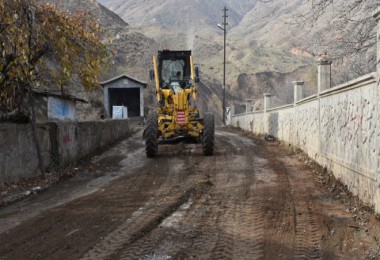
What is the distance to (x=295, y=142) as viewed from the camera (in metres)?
16.0

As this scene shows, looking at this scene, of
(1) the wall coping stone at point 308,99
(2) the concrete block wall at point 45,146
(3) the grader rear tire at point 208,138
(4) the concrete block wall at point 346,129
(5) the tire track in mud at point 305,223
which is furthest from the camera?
(3) the grader rear tire at point 208,138

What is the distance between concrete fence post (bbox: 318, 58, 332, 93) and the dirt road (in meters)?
2.37

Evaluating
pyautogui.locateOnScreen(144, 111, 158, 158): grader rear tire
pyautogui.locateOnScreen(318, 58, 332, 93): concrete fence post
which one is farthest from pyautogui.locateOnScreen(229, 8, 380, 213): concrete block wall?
pyautogui.locateOnScreen(144, 111, 158, 158): grader rear tire

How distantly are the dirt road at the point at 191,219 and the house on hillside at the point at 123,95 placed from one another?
28.4 metres

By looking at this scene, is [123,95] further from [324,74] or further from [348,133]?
[348,133]

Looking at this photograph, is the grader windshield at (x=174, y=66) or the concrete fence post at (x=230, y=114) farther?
the concrete fence post at (x=230, y=114)

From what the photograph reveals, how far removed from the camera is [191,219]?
7.04 m

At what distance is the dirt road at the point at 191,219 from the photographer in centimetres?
560

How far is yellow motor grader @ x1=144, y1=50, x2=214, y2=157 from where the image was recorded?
14.9 m

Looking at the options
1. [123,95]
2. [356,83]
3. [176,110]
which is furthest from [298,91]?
[123,95]

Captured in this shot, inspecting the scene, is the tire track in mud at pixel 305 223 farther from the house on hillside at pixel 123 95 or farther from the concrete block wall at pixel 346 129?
the house on hillside at pixel 123 95

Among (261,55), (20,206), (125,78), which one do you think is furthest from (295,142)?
(261,55)

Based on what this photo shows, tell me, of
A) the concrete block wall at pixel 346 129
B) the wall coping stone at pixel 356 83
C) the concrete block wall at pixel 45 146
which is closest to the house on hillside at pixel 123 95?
the concrete block wall at pixel 45 146

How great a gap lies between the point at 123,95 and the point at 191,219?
40190 millimetres
